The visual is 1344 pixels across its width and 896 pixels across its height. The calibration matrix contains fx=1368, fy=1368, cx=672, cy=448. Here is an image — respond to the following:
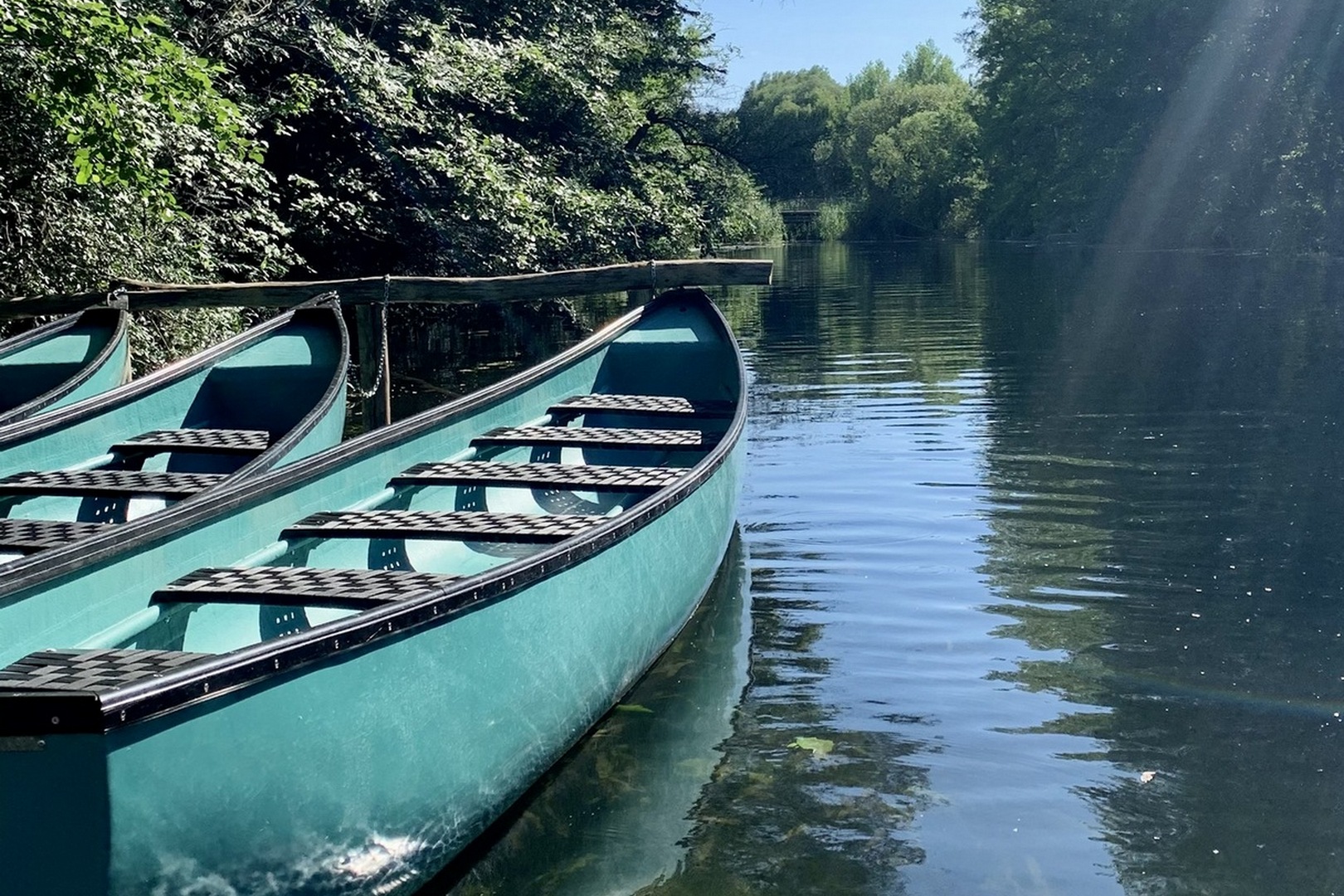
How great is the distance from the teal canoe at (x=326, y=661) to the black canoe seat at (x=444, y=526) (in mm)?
15

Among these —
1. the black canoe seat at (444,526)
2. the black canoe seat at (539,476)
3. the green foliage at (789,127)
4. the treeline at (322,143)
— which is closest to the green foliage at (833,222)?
the green foliage at (789,127)

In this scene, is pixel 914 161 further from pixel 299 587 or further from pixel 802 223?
pixel 299 587

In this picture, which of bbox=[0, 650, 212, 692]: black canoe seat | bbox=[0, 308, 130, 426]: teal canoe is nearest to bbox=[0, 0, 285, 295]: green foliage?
bbox=[0, 308, 130, 426]: teal canoe

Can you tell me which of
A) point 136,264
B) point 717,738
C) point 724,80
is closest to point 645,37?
point 724,80

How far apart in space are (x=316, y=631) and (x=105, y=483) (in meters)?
3.38

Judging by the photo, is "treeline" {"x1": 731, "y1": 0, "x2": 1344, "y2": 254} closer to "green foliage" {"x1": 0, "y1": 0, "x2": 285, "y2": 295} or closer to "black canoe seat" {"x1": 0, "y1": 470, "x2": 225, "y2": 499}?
"green foliage" {"x1": 0, "y1": 0, "x2": 285, "y2": 295}

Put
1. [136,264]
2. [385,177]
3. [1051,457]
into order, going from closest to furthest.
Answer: [1051,457]
[136,264]
[385,177]

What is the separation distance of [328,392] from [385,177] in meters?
8.35

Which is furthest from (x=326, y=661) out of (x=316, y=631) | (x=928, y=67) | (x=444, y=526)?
(x=928, y=67)

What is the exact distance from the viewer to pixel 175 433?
7801 mm

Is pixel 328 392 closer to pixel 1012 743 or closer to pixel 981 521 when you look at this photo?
pixel 981 521

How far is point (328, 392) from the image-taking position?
338 inches

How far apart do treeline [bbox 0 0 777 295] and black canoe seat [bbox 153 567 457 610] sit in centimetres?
559

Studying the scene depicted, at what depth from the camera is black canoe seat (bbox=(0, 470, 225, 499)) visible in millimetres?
6074
